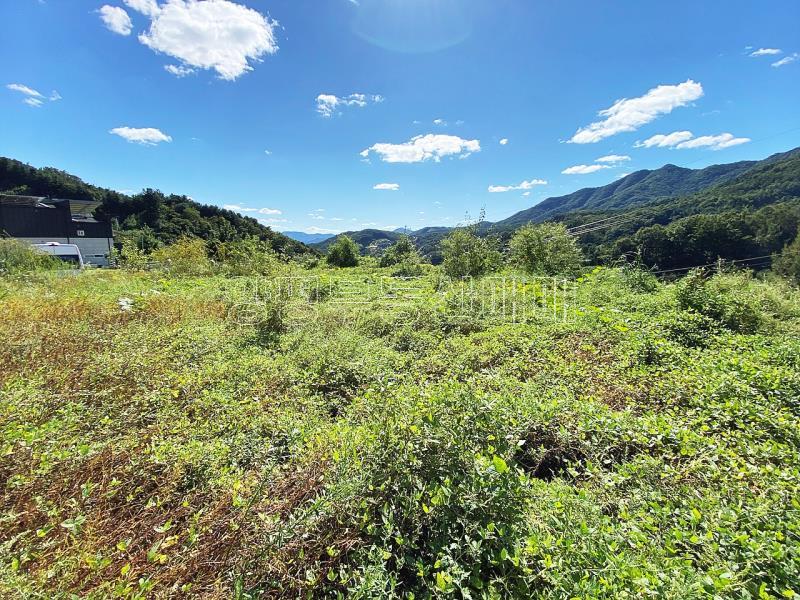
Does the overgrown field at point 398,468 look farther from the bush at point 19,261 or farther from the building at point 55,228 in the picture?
the building at point 55,228

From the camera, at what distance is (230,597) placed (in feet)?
4.70

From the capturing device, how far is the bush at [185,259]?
512 inches

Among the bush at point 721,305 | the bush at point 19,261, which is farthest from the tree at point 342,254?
the bush at point 721,305

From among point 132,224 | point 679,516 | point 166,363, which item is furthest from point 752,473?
point 132,224

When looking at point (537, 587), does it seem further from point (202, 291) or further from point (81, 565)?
point (202, 291)

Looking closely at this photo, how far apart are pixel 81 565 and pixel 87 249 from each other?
1445 inches

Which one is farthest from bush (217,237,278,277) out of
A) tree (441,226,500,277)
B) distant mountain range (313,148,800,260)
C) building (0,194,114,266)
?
distant mountain range (313,148,800,260)

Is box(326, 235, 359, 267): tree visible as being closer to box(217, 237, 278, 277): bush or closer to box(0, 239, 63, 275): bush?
box(217, 237, 278, 277): bush

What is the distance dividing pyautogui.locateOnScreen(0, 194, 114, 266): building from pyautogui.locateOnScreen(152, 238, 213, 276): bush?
1302 cm

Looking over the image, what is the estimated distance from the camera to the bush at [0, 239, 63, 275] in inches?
325

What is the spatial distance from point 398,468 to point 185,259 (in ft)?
49.1

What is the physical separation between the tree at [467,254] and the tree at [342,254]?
13.8 meters

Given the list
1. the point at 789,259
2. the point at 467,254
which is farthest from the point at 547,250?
the point at 789,259

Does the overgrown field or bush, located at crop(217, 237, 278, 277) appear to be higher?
bush, located at crop(217, 237, 278, 277)
